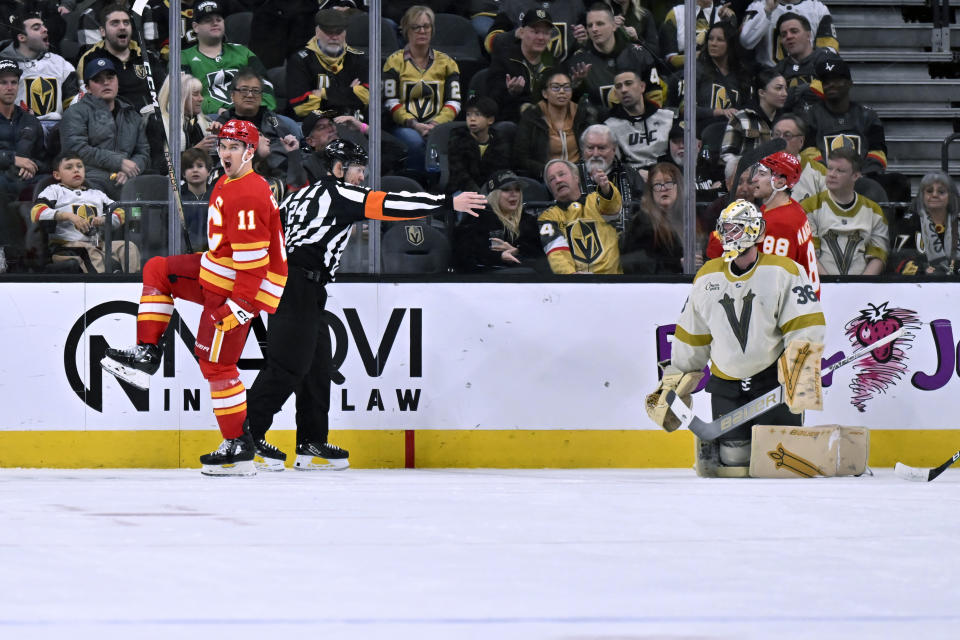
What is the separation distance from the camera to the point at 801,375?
5.11 meters

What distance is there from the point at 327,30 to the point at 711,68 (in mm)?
1758

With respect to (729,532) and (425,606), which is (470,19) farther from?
(425,606)

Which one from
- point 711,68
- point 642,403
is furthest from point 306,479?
point 711,68

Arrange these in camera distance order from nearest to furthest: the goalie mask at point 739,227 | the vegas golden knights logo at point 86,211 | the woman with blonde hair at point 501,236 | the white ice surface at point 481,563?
the white ice surface at point 481,563, the goalie mask at point 739,227, the vegas golden knights logo at point 86,211, the woman with blonde hair at point 501,236

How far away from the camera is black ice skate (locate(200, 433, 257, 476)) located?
5.27 metres

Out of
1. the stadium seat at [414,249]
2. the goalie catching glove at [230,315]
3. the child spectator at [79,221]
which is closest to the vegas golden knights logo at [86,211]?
the child spectator at [79,221]

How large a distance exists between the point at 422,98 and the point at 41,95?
1.70 meters

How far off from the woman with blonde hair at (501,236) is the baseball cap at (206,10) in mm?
1437

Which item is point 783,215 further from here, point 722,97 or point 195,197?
point 195,197

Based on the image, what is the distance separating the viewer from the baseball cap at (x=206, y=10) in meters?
6.24

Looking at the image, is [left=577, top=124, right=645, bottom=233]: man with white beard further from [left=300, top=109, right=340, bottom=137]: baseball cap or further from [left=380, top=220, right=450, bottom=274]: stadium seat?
[left=300, top=109, right=340, bottom=137]: baseball cap

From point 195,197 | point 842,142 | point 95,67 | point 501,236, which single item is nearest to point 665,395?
point 501,236

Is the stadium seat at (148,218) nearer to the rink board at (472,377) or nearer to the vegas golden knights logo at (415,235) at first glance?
the rink board at (472,377)

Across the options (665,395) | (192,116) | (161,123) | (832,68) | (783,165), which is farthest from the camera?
(832,68)
